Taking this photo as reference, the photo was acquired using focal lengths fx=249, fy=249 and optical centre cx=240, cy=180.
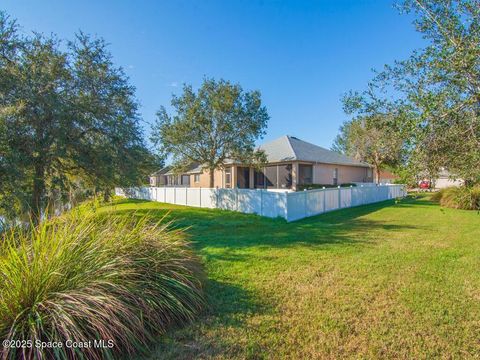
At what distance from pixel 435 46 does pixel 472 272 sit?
4.14 m

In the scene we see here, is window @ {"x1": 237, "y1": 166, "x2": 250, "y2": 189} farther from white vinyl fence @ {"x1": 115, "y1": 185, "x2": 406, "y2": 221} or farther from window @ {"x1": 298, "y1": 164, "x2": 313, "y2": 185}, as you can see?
white vinyl fence @ {"x1": 115, "y1": 185, "x2": 406, "y2": 221}

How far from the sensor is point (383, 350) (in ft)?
8.58

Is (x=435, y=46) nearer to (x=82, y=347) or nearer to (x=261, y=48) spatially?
(x=82, y=347)

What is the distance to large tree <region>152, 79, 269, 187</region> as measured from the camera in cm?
1620

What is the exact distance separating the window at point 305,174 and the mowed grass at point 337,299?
1261cm

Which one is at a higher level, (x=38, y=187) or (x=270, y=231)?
(x=38, y=187)

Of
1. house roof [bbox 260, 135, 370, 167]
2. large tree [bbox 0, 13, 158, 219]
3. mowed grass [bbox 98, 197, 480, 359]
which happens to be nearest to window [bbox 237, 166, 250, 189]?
house roof [bbox 260, 135, 370, 167]

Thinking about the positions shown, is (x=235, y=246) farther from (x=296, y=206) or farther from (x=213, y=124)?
(x=213, y=124)

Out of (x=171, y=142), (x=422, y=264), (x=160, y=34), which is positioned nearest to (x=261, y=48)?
(x=160, y=34)

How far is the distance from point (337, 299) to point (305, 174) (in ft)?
56.8

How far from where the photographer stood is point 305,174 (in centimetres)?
2041

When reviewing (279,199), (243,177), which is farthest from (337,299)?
(243,177)

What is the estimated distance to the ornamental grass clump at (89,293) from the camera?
235 cm

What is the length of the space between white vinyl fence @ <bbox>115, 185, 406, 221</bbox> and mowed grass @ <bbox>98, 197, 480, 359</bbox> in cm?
361
